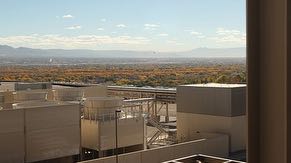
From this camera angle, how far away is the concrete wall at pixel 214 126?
32031 millimetres

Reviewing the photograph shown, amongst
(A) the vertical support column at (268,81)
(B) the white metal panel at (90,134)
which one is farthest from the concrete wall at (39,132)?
(A) the vertical support column at (268,81)

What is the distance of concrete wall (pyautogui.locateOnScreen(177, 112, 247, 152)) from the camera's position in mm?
32031

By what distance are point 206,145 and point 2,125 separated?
13.7 m

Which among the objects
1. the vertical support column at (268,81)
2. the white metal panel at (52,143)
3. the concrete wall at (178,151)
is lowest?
the concrete wall at (178,151)

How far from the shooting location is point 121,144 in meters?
27.3

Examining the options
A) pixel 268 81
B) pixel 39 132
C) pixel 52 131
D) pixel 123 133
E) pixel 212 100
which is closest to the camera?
pixel 268 81

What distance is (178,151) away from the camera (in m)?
28.0

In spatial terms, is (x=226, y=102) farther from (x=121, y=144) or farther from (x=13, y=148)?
(x=13, y=148)

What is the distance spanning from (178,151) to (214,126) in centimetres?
579

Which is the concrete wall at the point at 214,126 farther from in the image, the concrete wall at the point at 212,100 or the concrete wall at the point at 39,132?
the concrete wall at the point at 39,132

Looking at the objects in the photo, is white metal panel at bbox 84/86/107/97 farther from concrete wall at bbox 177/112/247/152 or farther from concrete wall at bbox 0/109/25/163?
concrete wall at bbox 0/109/25/163

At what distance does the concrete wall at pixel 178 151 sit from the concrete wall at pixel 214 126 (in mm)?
938

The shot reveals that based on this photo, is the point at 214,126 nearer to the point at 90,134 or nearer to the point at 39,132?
the point at 90,134

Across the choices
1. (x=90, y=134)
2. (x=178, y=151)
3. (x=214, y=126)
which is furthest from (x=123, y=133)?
(x=214, y=126)
